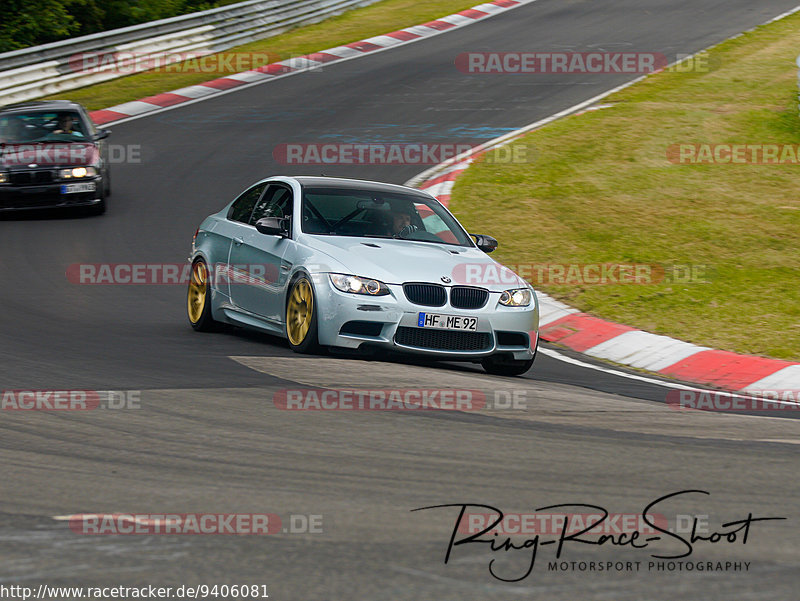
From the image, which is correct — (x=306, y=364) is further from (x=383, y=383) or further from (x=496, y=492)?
(x=496, y=492)

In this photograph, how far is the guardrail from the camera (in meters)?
25.5

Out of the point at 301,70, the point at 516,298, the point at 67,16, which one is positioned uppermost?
the point at 67,16

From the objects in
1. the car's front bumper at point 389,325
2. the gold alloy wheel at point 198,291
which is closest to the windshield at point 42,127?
the gold alloy wheel at point 198,291

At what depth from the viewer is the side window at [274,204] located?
33.4 feet

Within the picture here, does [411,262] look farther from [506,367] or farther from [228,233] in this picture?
[228,233]

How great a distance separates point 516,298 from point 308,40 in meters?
23.4

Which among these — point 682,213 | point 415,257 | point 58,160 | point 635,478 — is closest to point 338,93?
point 58,160

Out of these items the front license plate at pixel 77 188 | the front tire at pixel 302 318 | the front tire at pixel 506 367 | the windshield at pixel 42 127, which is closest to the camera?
the front tire at pixel 302 318

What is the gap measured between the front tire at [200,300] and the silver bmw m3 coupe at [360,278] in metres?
0.01

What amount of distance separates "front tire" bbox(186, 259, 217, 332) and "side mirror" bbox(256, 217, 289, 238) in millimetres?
1151

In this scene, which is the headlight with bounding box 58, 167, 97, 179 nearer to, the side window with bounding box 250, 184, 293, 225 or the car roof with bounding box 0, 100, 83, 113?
the car roof with bounding box 0, 100, 83, 113

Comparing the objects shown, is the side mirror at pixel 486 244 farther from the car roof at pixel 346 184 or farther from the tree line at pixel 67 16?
the tree line at pixel 67 16

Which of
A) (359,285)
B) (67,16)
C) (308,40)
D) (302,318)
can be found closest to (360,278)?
(359,285)

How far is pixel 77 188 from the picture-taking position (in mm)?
16578
